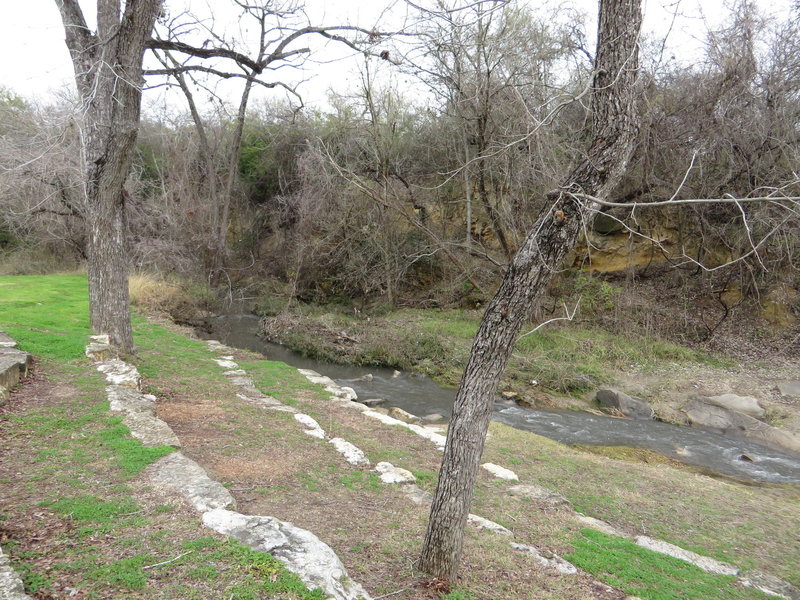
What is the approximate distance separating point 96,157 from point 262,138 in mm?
19087

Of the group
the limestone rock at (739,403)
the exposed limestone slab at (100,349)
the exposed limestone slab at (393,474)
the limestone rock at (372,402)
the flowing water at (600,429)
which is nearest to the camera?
the exposed limestone slab at (393,474)

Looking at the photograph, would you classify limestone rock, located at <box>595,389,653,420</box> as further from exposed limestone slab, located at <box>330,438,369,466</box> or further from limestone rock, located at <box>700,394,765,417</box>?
exposed limestone slab, located at <box>330,438,369,466</box>

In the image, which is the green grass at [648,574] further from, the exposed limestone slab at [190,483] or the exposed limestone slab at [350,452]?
the exposed limestone slab at [190,483]

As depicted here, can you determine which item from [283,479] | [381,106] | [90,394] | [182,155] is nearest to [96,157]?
[90,394]

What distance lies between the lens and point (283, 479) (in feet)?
15.8

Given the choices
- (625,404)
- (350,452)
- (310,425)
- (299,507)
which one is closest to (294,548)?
(299,507)

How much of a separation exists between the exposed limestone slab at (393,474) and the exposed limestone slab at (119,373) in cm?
344

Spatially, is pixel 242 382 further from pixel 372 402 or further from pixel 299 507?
pixel 299 507

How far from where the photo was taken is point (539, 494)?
18.3 feet

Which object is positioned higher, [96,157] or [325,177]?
[325,177]

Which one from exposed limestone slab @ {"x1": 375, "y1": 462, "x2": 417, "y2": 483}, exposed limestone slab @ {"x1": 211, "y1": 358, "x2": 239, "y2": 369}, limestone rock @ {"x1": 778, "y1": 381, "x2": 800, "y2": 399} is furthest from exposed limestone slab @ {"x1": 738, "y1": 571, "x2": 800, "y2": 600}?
limestone rock @ {"x1": 778, "y1": 381, "x2": 800, "y2": 399}

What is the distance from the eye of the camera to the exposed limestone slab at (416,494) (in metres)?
4.84

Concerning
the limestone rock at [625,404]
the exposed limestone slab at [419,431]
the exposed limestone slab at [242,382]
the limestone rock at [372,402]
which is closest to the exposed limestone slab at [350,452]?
the exposed limestone slab at [419,431]

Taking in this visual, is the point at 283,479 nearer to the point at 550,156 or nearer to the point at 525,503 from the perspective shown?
the point at 525,503
